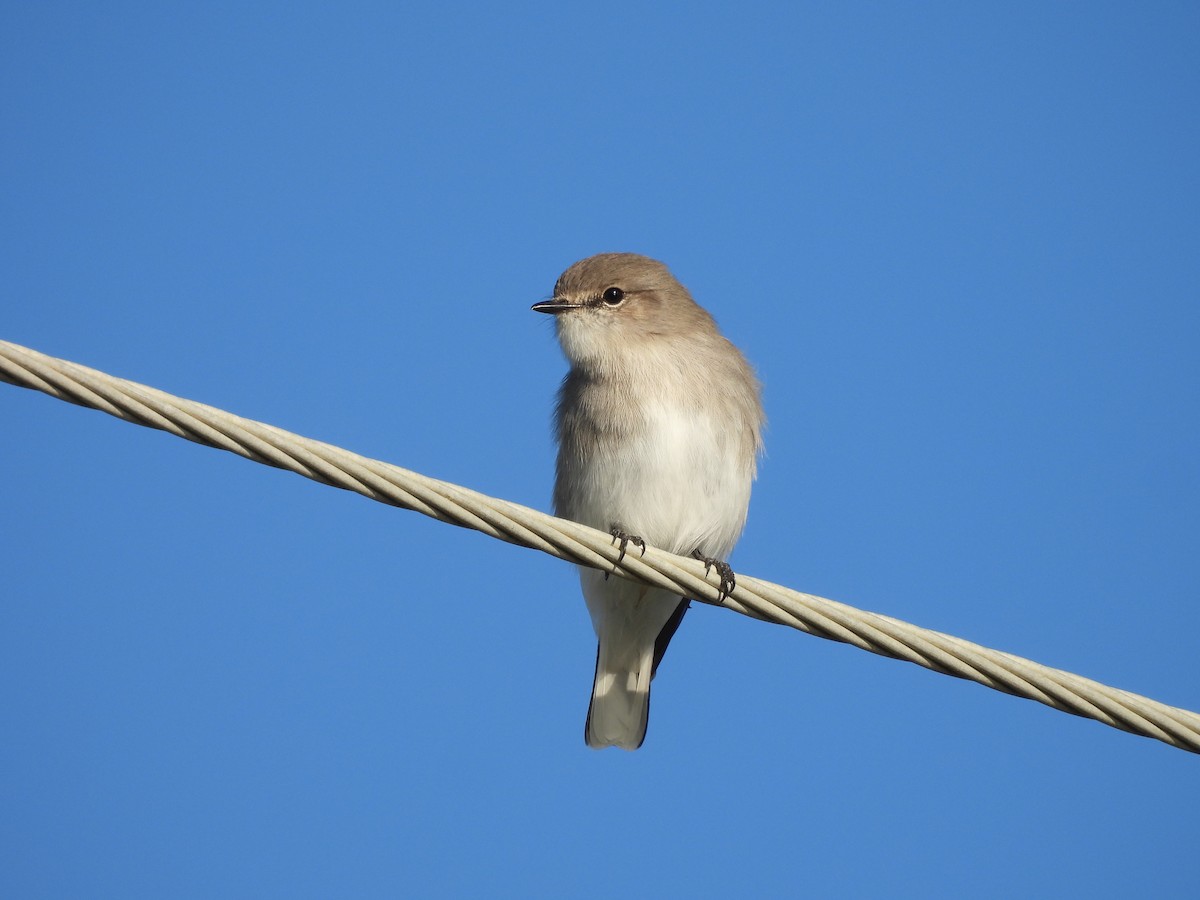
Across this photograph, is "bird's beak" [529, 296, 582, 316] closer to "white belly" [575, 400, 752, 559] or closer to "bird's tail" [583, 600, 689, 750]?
"white belly" [575, 400, 752, 559]

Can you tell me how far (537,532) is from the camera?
3824mm

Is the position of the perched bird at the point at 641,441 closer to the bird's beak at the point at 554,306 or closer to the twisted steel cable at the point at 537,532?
the bird's beak at the point at 554,306

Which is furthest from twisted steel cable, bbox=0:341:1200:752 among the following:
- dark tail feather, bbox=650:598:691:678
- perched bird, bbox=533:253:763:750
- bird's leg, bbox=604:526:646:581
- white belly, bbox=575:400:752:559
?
dark tail feather, bbox=650:598:691:678

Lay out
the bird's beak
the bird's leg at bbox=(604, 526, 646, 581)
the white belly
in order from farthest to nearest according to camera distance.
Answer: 1. the bird's beak
2. the white belly
3. the bird's leg at bbox=(604, 526, 646, 581)

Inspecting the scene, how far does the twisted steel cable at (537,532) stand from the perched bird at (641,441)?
164 cm

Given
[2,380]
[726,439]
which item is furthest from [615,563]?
[726,439]

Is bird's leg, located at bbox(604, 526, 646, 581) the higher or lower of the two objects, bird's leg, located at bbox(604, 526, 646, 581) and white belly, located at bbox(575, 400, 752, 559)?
the lower

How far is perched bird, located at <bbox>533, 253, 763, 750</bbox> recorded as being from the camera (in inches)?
243

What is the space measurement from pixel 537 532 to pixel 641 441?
7.78 ft

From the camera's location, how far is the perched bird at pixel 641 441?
6.17m

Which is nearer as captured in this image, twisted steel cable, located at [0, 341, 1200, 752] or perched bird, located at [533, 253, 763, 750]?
twisted steel cable, located at [0, 341, 1200, 752]

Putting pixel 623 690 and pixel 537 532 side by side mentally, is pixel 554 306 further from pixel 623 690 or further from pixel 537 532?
pixel 537 532

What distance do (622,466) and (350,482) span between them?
2.73 meters

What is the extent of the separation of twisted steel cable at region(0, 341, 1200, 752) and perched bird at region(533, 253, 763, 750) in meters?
1.64
